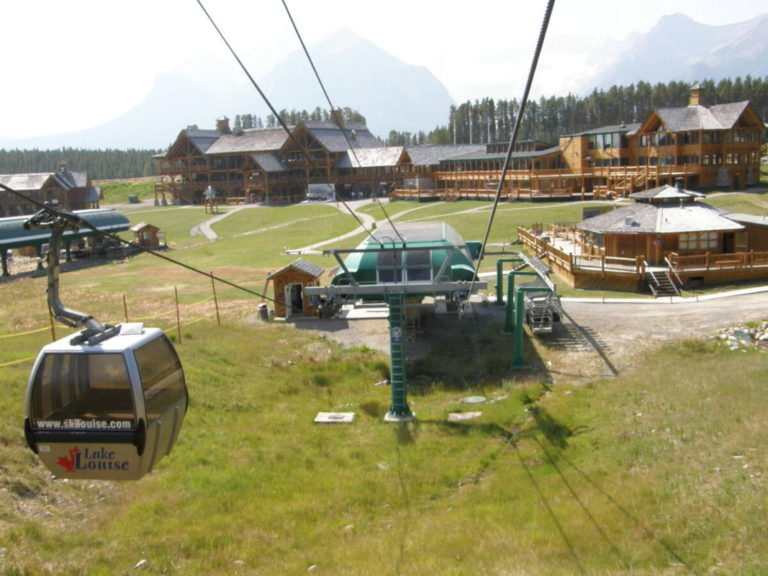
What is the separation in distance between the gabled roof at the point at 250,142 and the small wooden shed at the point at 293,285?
75.2 m

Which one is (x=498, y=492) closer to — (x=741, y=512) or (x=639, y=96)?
(x=741, y=512)

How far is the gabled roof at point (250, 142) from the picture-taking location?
356 ft

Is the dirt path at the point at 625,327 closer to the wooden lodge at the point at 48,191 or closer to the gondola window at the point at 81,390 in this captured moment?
the gondola window at the point at 81,390

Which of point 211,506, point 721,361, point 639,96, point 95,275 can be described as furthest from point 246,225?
point 639,96

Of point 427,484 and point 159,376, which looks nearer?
point 159,376

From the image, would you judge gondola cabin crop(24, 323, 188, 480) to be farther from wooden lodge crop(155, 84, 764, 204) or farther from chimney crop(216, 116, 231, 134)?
chimney crop(216, 116, 231, 134)

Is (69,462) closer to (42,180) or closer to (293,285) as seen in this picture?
(293,285)

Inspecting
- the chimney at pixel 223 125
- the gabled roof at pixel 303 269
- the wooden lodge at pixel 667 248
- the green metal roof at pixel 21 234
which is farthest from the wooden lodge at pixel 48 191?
the wooden lodge at pixel 667 248

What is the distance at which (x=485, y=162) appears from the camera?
8762 centimetres

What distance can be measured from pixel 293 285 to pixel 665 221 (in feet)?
69.0

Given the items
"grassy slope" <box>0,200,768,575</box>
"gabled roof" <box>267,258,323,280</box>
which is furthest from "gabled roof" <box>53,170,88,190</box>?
"grassy slope" <box>0,200,768,575</box>

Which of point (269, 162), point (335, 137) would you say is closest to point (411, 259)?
point (269, 162)

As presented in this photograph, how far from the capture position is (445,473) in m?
16.7

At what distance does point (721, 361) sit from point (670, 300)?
11.3m
